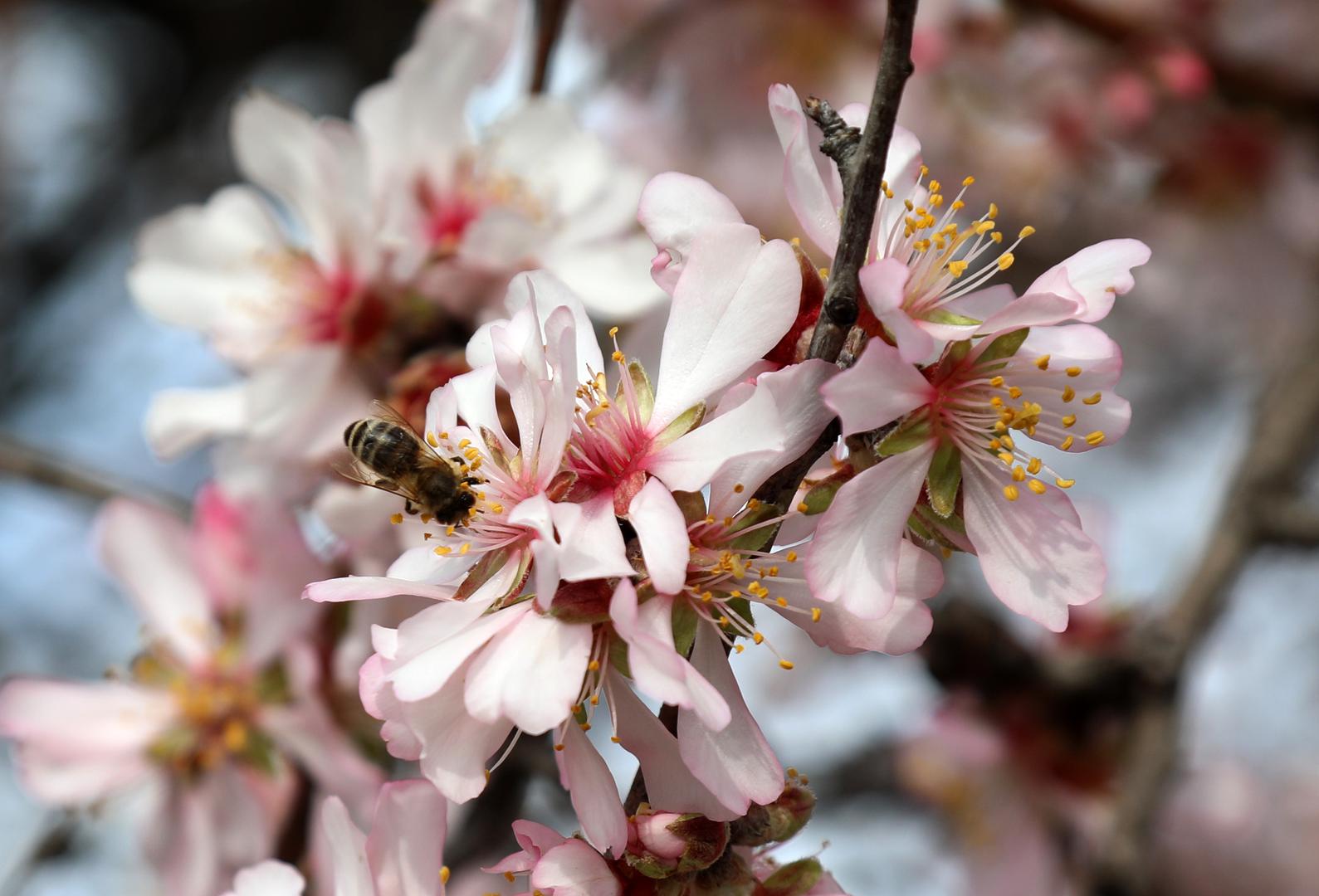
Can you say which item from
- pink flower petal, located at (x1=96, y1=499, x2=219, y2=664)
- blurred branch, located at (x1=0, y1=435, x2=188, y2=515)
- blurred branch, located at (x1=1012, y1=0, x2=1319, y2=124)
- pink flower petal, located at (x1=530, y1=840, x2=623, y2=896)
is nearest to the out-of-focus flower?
pink flower petal, located at (x1=530, y1=840, x2=623, y2=896)

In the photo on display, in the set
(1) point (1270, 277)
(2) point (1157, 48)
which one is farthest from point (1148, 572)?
(2) point (1157, 48)

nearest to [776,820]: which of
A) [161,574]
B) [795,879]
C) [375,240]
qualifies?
[795,879]

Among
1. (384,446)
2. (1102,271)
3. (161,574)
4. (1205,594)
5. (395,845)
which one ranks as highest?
(1102,271)

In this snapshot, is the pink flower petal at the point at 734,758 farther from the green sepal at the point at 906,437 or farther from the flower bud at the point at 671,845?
the green sepal at the point at 906,437

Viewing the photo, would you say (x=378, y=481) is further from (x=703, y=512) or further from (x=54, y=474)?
(x=54, y=474)

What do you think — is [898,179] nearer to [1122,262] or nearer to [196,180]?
[1122,262]

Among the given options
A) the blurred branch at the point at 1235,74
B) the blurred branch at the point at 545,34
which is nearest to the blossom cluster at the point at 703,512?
the blurred branch at the point at 545,34
